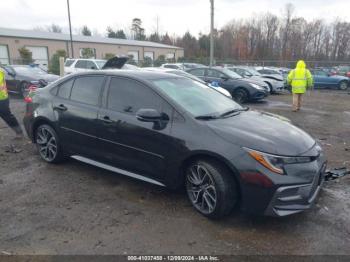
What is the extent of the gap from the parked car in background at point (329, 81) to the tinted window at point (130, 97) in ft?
66.3

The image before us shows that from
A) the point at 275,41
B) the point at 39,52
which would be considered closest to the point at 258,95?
the point at 39,52

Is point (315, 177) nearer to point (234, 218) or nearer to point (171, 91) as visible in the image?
point (234, 218)

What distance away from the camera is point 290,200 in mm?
3139

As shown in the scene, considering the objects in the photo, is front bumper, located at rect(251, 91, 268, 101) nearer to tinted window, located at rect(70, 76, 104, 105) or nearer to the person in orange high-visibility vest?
the person in orange high-visibility vest

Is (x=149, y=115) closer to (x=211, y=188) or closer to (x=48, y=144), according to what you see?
(x=211, y=188)

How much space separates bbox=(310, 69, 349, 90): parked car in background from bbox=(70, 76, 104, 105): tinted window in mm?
20161

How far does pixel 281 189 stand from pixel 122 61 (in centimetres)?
581

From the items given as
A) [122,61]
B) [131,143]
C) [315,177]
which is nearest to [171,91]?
[131,143]

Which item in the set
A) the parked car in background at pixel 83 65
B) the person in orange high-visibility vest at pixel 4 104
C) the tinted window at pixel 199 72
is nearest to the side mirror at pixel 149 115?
the person in orange high-visibility vest at pixel 4 104

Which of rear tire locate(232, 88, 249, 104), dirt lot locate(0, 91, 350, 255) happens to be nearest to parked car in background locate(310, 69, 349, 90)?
rear tire locate(232, 88, 249, 104)

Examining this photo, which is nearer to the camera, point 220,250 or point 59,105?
point 220,250

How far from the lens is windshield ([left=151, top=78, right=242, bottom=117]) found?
3898 millimetres

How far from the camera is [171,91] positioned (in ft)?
13.3

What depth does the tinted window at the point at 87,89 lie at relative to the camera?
4.49 m
